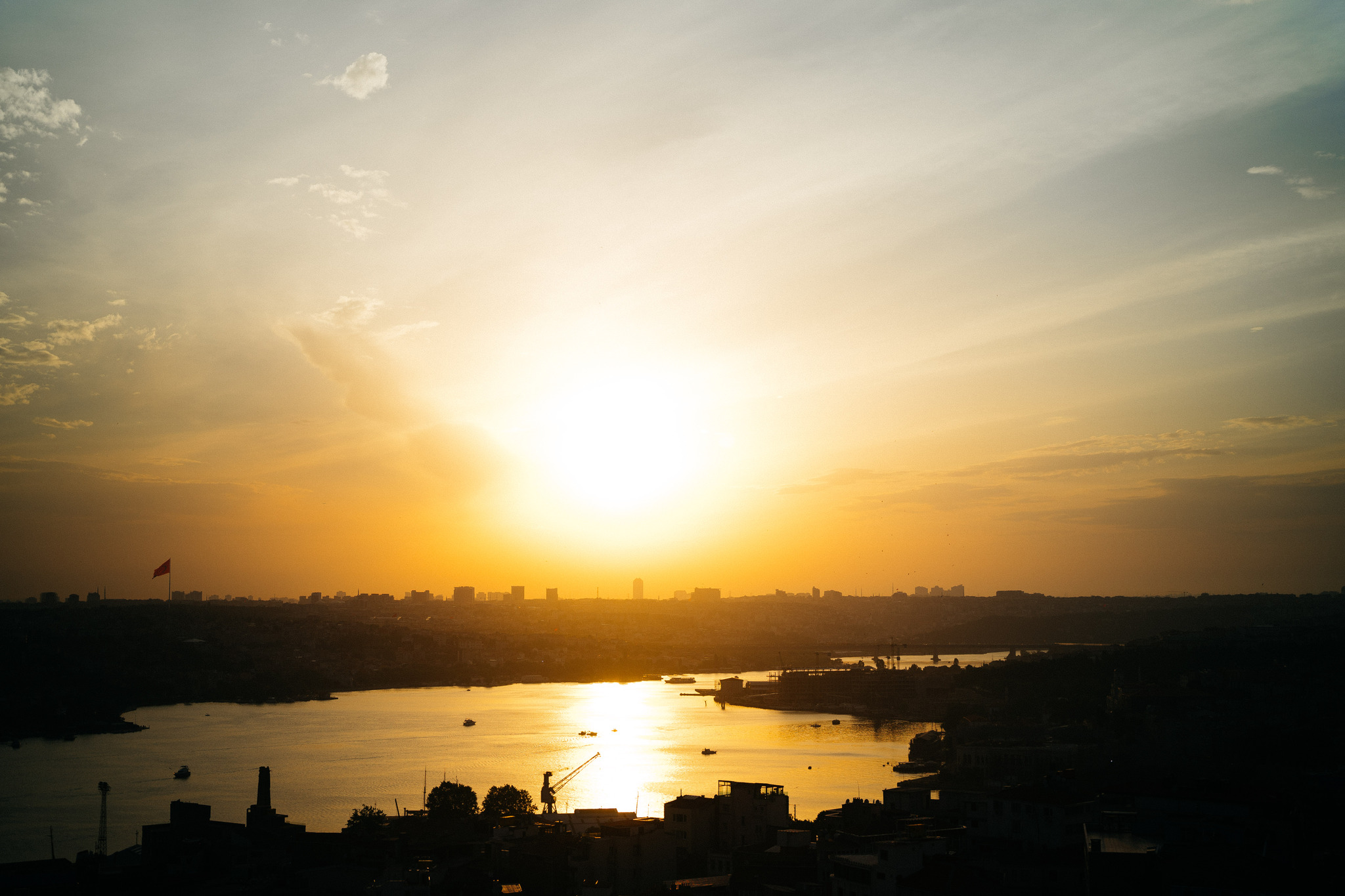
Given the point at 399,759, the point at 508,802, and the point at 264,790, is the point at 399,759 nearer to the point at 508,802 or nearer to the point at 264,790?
the point at 264,790

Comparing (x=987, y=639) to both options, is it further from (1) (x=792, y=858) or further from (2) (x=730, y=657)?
(1) (x=792, y=858)

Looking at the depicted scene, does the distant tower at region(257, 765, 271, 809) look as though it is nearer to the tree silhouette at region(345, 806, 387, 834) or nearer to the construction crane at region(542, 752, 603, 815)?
the tree silhouette at region(345, 806, 387, 834)

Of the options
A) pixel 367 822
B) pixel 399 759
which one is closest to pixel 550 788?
pixel 399 759

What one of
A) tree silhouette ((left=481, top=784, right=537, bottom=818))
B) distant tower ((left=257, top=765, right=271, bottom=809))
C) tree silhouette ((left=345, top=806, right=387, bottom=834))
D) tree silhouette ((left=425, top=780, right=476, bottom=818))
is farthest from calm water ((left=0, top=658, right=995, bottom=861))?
tree silhouette ((left=481, top=784, right=537, bottom=818))

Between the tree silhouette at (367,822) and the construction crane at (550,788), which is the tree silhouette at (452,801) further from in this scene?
the construction crane at (550,788)

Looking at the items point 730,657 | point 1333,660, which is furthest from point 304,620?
point 1333,660
